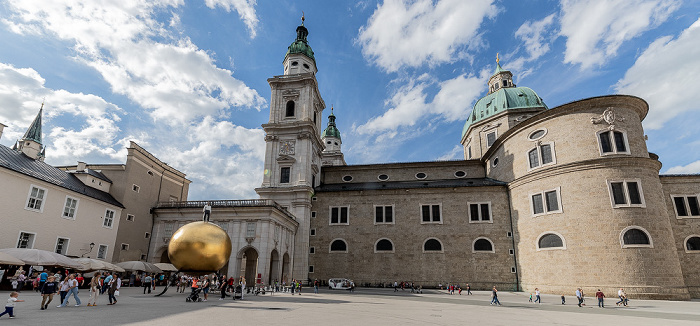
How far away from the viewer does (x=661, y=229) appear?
82.9 feet

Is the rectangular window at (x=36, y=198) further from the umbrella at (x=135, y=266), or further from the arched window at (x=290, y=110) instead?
the arched window at (x=290, y=110)

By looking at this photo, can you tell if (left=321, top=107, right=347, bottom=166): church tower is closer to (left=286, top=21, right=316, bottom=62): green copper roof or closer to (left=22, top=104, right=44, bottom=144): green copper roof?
(left=286, top=21, right=316, bottom=62): green copper roof

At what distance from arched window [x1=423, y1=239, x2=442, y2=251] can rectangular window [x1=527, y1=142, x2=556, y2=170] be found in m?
12.1

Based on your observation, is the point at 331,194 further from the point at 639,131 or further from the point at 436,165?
the point at 639,131

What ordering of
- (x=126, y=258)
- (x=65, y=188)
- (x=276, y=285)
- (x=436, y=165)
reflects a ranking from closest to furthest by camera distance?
(x=65, y=188) < (x=276, y=285) < (x=126, y=258) < (x=436, y=165)

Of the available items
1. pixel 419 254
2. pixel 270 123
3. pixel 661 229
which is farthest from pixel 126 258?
pixel 661 229

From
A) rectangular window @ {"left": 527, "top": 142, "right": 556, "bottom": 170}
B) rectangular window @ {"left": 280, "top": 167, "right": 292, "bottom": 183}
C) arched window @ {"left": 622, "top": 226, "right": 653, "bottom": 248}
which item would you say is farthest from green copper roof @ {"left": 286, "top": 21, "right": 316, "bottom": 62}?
arched window @ {"left": 622, "top": 226, "right": 653, "bottom": 248}

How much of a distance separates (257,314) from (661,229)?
30.5 meters

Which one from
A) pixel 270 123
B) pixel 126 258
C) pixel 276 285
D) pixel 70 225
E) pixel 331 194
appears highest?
pixel 270 123

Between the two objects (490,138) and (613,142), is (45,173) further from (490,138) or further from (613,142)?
(490,138)

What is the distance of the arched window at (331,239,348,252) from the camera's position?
36.7m

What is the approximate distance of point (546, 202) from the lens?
29.8 metres

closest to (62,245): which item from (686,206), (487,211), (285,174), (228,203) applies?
(228,203)

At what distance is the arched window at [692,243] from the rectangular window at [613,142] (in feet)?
34.3
